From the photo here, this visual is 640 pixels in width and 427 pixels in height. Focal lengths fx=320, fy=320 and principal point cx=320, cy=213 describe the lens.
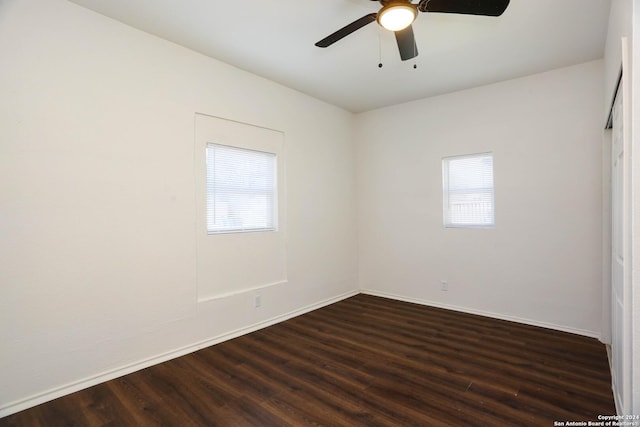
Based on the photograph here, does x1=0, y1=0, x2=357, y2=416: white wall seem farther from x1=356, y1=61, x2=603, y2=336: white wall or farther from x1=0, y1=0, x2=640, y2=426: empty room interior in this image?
x1=356, y1=61, x2=603, y2=336: white wall

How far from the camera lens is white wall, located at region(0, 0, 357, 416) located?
2.16m

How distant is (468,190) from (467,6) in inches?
102

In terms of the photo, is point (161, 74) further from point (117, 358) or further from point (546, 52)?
point (546, 52)

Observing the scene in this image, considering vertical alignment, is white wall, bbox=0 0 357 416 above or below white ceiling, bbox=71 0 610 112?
below

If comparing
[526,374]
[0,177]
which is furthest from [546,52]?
[0,177]

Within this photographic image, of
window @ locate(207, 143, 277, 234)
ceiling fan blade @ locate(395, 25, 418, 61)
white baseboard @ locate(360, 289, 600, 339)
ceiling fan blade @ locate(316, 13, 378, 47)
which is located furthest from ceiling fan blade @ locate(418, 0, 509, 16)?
white baseboard @ locate(360, 289, 600, 339)

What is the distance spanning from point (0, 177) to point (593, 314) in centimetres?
519

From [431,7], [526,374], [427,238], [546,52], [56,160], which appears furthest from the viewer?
[427,238]

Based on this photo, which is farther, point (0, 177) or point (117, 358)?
point (117, 358)

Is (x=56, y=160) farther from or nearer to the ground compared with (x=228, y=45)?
nearer to the ground

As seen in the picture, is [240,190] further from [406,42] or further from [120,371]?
[406,42]

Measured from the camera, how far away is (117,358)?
256cm

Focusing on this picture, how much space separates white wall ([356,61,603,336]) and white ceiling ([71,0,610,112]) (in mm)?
418

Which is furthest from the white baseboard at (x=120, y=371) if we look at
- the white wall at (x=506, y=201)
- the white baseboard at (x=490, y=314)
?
the white wall at (x=506, y=201)
